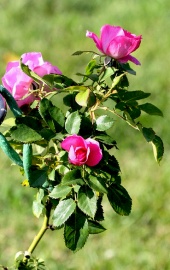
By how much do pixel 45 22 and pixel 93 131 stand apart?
170 inches

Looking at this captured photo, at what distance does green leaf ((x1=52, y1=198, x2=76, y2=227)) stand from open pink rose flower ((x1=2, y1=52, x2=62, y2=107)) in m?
0.19

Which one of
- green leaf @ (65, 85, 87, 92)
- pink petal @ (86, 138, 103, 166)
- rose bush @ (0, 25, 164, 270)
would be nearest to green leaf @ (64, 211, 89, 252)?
rose bush @ (0, 25, 164, 270)

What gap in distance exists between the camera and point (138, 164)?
11.5 ft

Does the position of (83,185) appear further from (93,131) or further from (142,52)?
(142,52)

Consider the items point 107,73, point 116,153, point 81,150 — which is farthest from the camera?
point 116,153

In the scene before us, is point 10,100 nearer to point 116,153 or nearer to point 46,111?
point 46,111

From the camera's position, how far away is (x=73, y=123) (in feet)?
3.57

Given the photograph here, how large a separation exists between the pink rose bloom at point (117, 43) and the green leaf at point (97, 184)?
227 mm

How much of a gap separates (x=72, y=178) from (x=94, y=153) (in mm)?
58

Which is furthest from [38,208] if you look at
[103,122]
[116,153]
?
[116,153]

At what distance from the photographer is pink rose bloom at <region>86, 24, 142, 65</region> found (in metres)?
1.14

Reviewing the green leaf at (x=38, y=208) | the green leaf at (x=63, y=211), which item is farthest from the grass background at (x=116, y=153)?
the green leaf at (x=63, y=211)

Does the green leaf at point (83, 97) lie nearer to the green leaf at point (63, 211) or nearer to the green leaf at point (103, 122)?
the green leaf at point (103, 122)

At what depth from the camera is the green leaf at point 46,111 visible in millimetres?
1100
